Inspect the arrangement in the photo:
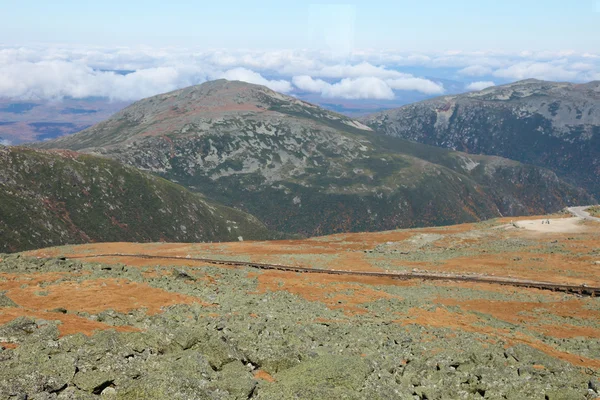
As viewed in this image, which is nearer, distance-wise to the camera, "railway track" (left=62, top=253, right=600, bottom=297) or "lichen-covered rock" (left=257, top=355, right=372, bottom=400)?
"lichen-covered rock" (left=257, top=355, right=372, bottom=400)

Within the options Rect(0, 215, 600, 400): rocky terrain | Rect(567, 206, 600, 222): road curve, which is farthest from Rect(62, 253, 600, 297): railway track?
Rect(567, 206, 600, 222): road curve

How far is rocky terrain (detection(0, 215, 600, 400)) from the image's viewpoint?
61.8 ft

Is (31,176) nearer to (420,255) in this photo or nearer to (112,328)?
(420,255)

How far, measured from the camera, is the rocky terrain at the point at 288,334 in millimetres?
18828

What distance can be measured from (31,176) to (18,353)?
20889 centimetres

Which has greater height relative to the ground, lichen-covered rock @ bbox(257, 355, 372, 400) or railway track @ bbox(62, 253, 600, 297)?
lichen-covered rock @ bbox(257, 355, 372, 400)

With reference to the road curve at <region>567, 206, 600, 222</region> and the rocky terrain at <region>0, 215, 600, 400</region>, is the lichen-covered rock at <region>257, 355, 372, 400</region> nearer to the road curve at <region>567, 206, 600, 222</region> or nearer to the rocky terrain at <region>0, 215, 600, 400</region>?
the rocky terrain at <region>0, 215, 600, 400</region>

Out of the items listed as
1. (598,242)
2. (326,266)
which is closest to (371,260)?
(326,266)

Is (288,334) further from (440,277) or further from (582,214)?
(582,214)

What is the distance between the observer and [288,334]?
28.1 m

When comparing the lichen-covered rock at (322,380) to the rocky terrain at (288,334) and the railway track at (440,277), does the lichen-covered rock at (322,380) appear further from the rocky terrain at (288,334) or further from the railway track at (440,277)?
the railway track at (440,277)

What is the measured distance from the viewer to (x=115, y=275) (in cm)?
4566

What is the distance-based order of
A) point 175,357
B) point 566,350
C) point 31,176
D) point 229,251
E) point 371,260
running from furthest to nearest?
1. point 31,176
2. point 229,251
3. point 371,260
4. point 566,350
5. point 175,357

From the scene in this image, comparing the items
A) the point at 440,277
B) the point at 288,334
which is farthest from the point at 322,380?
the point at 440,277
